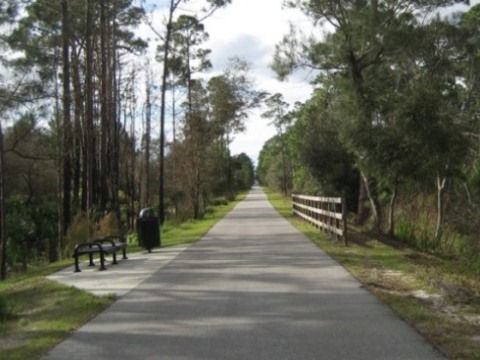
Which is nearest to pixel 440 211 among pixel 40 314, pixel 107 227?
pixel 107 227

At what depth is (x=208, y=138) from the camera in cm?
4147

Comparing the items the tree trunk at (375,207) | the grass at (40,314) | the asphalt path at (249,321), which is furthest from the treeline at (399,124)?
the grass at (40,314)

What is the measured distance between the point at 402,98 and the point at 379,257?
5.62 meters

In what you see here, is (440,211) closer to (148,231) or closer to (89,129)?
(148,231)

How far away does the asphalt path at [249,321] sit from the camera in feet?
21.0

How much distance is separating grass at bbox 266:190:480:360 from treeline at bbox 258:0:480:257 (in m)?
3.35

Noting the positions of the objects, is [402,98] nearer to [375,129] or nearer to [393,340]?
[375,129]

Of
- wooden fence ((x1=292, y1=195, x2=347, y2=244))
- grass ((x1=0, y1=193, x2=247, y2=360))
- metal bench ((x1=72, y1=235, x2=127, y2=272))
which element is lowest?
grass ((x1=0, y1=193, x2=247, y2=360))

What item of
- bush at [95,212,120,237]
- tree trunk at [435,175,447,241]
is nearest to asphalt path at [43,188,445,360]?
tree trunk at [435,175,447,241]

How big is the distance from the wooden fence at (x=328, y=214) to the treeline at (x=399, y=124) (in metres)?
1.49

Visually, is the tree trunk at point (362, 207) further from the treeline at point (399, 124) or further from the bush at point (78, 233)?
the bush at point (78, 233)

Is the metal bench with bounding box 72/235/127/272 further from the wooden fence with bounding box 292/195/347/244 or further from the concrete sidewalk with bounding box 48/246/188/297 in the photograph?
the wooden fence with bounding box 292/195/347/244

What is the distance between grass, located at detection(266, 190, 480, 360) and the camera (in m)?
6.77

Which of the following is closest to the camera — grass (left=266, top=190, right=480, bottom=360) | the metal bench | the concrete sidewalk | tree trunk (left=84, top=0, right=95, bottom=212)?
grass (left=266, top=190, right=480, bottom=360)
